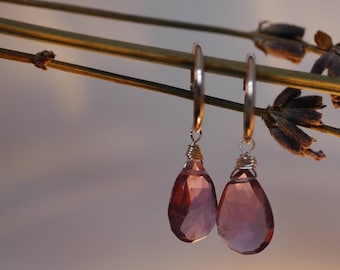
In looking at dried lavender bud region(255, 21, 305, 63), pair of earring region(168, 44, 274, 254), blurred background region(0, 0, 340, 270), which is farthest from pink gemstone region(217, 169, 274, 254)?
blurred background region(0, 0, 340, 270)

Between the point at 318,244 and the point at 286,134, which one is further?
the point at 318,244

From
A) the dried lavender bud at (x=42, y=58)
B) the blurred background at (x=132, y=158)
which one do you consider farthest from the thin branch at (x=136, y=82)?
the blurred background at (x=132, y=158)

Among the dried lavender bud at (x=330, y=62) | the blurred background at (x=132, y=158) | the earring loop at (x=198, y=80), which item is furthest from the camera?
the blurred background at (x=132, y=158)

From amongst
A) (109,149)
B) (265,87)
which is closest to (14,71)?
(109,149)

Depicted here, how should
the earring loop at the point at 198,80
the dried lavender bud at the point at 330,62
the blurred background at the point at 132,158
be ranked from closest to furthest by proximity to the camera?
the earring loop at the point at 198,80 < the dried lavender bud at the point at 330,62 < the blurred background at the point at 132,158

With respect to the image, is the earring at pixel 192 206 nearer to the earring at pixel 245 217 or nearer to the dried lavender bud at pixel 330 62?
the earring at pixel 245 217

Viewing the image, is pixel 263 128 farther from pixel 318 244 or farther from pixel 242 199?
pixel 242 199

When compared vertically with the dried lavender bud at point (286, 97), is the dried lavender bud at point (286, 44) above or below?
above
